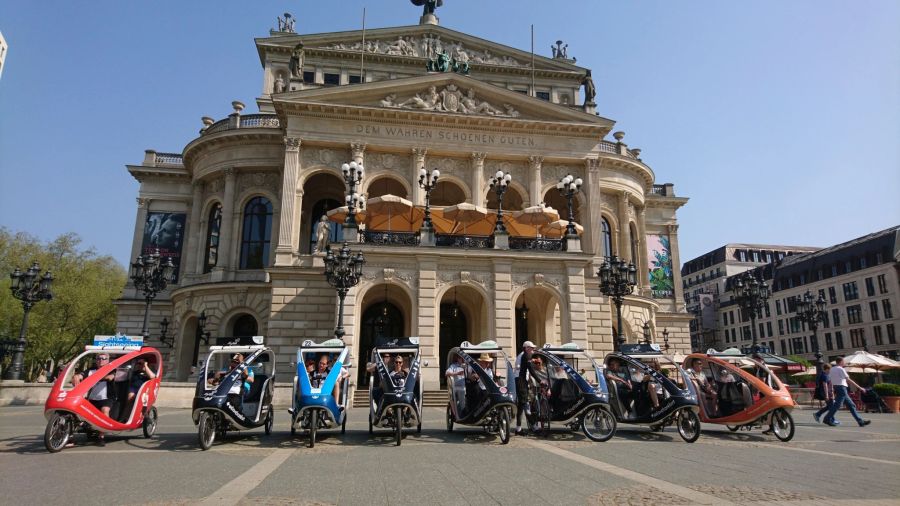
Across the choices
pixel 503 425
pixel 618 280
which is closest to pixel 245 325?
pixel 618 280

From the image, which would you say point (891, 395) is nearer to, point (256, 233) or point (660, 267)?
point (660, 267)

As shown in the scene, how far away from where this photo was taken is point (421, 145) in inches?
1193

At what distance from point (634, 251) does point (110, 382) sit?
3324 centimetres

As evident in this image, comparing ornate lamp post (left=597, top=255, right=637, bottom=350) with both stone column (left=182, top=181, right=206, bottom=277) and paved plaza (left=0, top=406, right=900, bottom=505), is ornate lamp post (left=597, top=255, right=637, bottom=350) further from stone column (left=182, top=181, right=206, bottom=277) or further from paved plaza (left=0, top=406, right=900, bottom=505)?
stone column (left=182, top=181, right=206, bottom=277)

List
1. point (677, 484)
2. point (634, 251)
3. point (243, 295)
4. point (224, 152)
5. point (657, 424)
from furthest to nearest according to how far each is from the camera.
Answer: point (634, 251)
point (224, 152)
point (243, 295)
point (657, 424)
point (677, 484)

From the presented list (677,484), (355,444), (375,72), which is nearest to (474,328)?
(355,444)

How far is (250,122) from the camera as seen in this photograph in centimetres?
3306

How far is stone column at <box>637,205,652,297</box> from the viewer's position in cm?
3638

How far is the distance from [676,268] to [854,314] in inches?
1416

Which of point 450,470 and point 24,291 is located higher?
point 24,291

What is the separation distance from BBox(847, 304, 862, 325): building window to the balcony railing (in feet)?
210

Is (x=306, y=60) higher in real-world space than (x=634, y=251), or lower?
higher

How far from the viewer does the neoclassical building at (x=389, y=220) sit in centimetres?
2259

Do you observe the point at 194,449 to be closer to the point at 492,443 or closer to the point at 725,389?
the point at 492,443
